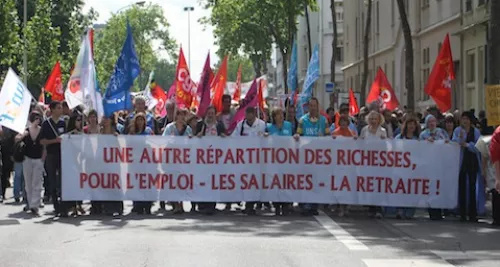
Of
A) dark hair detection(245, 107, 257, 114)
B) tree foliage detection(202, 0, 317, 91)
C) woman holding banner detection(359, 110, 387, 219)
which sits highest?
tree foliage detection(202, 0, 317, 91)

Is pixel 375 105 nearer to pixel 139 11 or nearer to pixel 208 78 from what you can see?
pixel 208 78

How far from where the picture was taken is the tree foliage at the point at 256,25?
2105 inches

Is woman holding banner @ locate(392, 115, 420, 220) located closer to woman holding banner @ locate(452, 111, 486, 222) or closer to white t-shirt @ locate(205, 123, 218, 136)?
woman holding banner @ locate(452, 111, 486, 222)

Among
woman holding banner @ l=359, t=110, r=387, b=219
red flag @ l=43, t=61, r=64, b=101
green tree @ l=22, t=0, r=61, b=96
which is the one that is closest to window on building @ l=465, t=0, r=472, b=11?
red flag @ l=43, t=61, r=64, b=101

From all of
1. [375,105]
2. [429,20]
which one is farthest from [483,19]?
[375,105]

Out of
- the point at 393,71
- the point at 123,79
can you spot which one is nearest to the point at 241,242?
the point at 123,79

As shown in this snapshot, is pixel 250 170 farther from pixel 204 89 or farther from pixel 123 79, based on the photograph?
pixel 123 79

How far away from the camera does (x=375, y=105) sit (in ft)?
62.2

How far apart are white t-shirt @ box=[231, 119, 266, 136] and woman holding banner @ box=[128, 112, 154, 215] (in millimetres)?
1430

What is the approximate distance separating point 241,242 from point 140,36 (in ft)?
409

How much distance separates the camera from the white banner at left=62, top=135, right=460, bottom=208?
16953 millimetres

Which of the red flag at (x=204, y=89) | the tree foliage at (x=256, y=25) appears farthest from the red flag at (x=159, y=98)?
the tree foliage at (x=256, y=25)

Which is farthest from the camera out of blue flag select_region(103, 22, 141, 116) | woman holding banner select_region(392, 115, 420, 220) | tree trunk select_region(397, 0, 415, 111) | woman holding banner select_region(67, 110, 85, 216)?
tree trunk select_region(397, 0, 415, 111)

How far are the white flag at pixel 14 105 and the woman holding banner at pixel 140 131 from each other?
5.65ft
